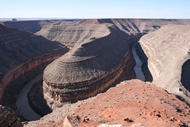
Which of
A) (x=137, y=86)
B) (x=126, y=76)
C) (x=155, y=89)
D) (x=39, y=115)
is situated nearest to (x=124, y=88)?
(x=137, y=86)

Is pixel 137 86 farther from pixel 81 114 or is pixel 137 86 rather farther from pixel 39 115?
pixel 39 115

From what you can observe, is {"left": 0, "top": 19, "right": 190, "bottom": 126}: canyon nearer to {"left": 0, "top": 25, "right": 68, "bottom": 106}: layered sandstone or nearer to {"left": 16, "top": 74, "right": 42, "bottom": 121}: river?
{"left": 0, "top": 25, "right": 68, "bottom": 106}: layered sandstone

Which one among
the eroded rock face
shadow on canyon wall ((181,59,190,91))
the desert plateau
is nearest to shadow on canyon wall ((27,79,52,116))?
the desert plateau

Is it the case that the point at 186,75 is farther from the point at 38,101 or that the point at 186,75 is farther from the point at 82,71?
the point at 38,101

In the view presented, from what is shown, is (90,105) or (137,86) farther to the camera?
(137,86)

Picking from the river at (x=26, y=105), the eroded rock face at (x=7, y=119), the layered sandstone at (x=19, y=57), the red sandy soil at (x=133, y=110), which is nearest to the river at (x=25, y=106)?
the river at (x=26, y=105)
